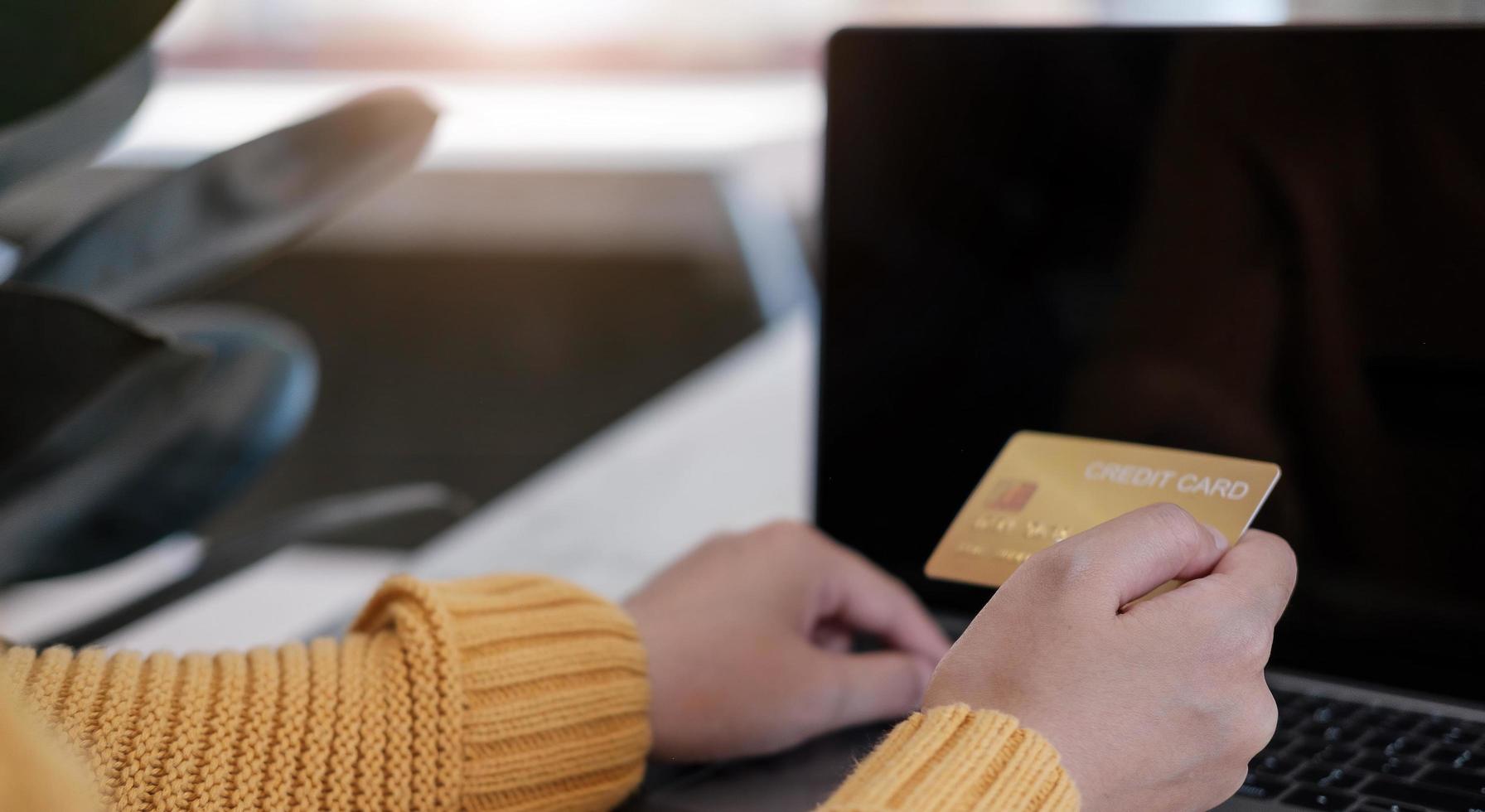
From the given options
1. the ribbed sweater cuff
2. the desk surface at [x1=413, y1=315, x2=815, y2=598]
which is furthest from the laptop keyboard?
the desk surface at [x1=413, y1=315, x2=815, y2=598]

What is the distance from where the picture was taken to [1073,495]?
0.38m

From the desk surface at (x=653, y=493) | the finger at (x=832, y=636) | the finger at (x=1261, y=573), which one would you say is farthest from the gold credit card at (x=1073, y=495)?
the desk surface at (x=653, y=493)

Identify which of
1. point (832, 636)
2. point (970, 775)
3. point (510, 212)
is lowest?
point (510, 212)

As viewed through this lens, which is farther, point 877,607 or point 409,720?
point 877,607

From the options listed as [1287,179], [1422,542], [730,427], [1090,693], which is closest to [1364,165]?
[1287,179]

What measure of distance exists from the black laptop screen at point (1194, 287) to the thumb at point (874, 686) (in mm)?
→ 38

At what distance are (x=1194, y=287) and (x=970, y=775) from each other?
0.25 meters

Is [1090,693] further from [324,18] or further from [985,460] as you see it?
[324,18]

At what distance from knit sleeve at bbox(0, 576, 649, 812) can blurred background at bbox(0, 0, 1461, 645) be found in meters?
1.54

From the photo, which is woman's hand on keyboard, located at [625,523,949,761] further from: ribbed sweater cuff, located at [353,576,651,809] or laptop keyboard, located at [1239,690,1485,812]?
laptop keyboard, located at [1239,690,1485,812]

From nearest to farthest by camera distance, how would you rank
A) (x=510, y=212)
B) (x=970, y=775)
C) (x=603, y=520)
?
(x=970, y=775), (x=603, y=520), (x=510, y=212)

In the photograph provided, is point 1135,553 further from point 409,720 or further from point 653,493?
point 653,493

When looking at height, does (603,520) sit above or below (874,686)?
below

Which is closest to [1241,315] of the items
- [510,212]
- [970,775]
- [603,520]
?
[970,775]
